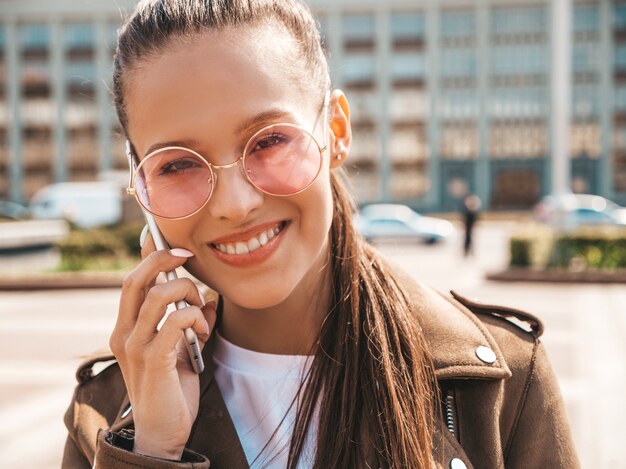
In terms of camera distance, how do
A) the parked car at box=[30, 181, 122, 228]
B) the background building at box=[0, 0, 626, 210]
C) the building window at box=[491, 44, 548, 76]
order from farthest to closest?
the building window at box=[491, 44, 548, 76] < the background building at box=[0, 0, 626, 210] < the parked car at box=[30, 181, 122, 228]

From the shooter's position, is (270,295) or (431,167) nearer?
(270,295)

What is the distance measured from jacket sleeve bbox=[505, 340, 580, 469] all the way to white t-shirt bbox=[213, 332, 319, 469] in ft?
1.57

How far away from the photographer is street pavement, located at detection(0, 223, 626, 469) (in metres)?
4.68

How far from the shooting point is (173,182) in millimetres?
1470

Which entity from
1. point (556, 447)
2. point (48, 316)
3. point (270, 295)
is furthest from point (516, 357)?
point (48, 316)

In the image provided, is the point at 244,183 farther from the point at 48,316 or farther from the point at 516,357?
the point at 48,316

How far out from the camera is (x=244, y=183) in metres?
1.45

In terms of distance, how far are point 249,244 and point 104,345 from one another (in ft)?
21.7

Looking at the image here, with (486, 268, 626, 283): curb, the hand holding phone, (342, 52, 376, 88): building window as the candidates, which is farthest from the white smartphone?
(342, 52, 376, 88): building window

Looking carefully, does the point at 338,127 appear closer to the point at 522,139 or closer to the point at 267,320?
the point at 267,320

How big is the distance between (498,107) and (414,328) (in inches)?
2296

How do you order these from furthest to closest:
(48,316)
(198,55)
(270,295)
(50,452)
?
(48,316) → (50,452) → (270,295) → (198,55)

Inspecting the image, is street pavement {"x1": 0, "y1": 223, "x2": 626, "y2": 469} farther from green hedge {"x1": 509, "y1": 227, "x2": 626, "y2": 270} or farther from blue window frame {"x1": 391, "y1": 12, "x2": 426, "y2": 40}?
blue window frame {"x1": 391, "y1": 12, "x2": 426, "y2": 40}

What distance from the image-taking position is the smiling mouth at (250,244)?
4.83ft
